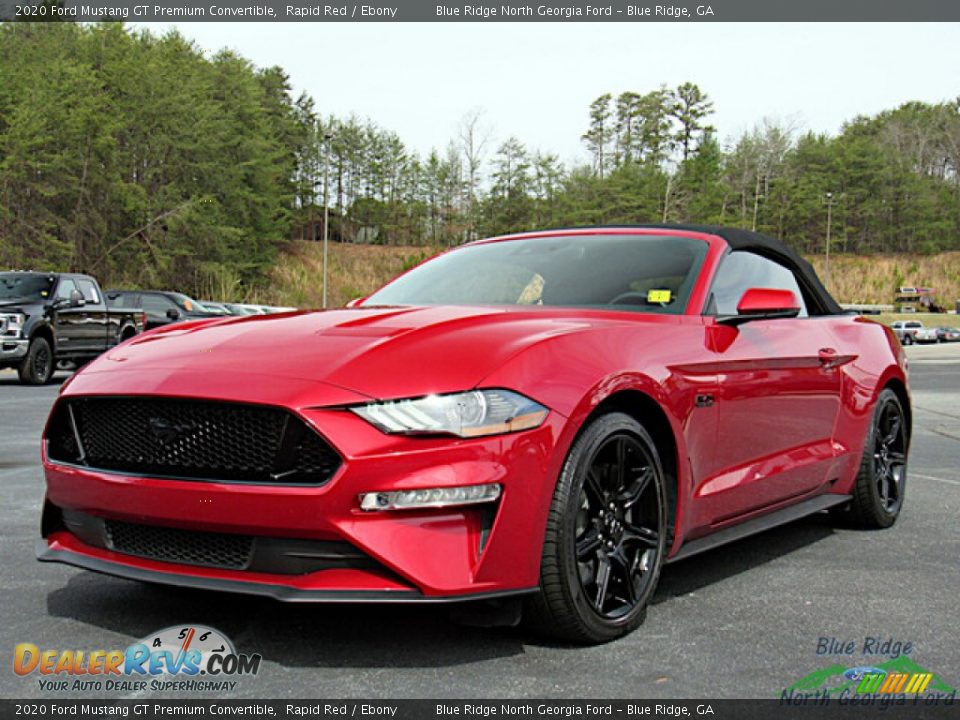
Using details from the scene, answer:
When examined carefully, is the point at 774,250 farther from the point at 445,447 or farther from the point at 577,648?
the point at 445,447

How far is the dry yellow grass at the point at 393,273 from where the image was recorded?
219 feet

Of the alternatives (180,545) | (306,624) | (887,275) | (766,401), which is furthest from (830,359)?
(887,275)

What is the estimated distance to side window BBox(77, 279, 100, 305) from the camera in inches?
731

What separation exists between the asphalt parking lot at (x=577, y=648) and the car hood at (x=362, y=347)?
74cm

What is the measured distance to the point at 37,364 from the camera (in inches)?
674

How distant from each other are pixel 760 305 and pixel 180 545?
242 centimetres

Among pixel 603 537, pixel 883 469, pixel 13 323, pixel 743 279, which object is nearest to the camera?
pixel 603 537

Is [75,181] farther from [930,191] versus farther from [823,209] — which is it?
[930,191]

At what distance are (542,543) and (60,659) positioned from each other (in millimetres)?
1470

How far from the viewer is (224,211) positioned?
6488 cm

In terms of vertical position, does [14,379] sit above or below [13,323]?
below

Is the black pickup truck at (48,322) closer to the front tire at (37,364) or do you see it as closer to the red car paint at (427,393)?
the front tire at (37,364)

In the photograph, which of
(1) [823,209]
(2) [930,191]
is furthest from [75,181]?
(2) [930,191]

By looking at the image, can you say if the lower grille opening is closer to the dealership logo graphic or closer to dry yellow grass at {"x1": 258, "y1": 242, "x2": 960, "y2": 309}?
the dealership logo graphic
